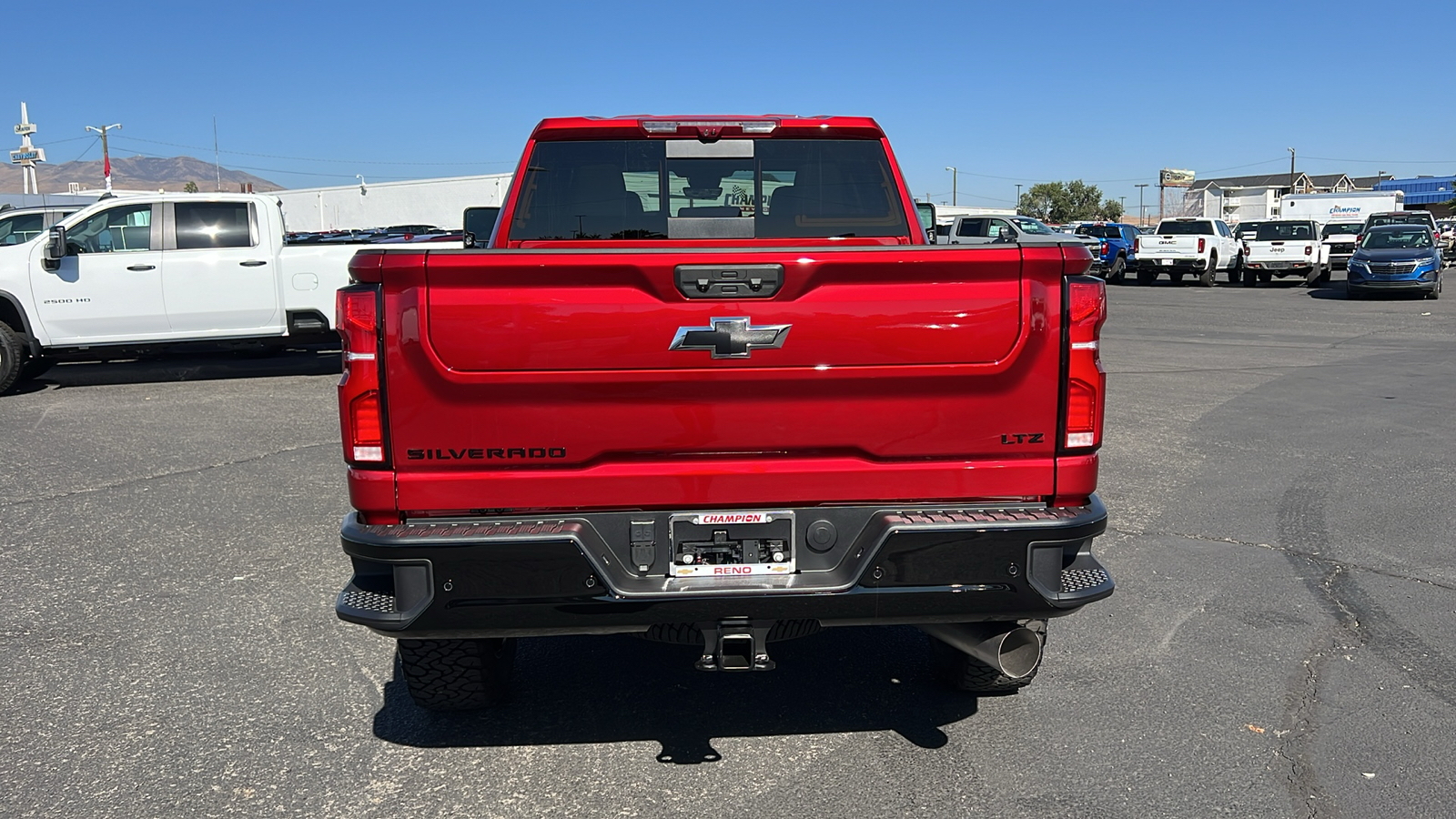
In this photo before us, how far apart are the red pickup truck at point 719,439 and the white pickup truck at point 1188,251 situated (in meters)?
29.7

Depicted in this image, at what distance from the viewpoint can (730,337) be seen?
3.15 metres

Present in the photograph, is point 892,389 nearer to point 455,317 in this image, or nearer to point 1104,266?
point 455,317

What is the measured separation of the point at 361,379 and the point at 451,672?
3.79 feet

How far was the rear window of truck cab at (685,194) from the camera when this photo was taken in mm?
4750

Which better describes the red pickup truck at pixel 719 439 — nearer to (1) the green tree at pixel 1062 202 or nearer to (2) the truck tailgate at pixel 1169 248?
(2) the truck tailgate at pixel 1169 248

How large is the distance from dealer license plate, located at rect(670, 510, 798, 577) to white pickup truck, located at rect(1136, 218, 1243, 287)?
98.9 feet

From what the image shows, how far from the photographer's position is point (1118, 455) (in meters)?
8.55

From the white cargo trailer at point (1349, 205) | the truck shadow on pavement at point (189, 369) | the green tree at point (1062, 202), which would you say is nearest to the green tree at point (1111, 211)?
the green tree at point (1062, 202)

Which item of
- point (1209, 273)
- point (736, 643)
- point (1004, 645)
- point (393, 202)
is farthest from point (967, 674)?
point (393, 202)

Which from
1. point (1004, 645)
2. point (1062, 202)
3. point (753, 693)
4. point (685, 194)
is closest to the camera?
point (1004, 645)

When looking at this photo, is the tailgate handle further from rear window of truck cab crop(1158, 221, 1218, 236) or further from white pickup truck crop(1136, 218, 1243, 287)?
rear window of truck cab crop(1158, 221, 1218, 236)

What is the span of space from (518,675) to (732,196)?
2123 mm

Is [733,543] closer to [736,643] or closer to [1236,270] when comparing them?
[736,643]

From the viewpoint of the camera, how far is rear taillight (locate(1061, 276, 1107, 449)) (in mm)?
3246
